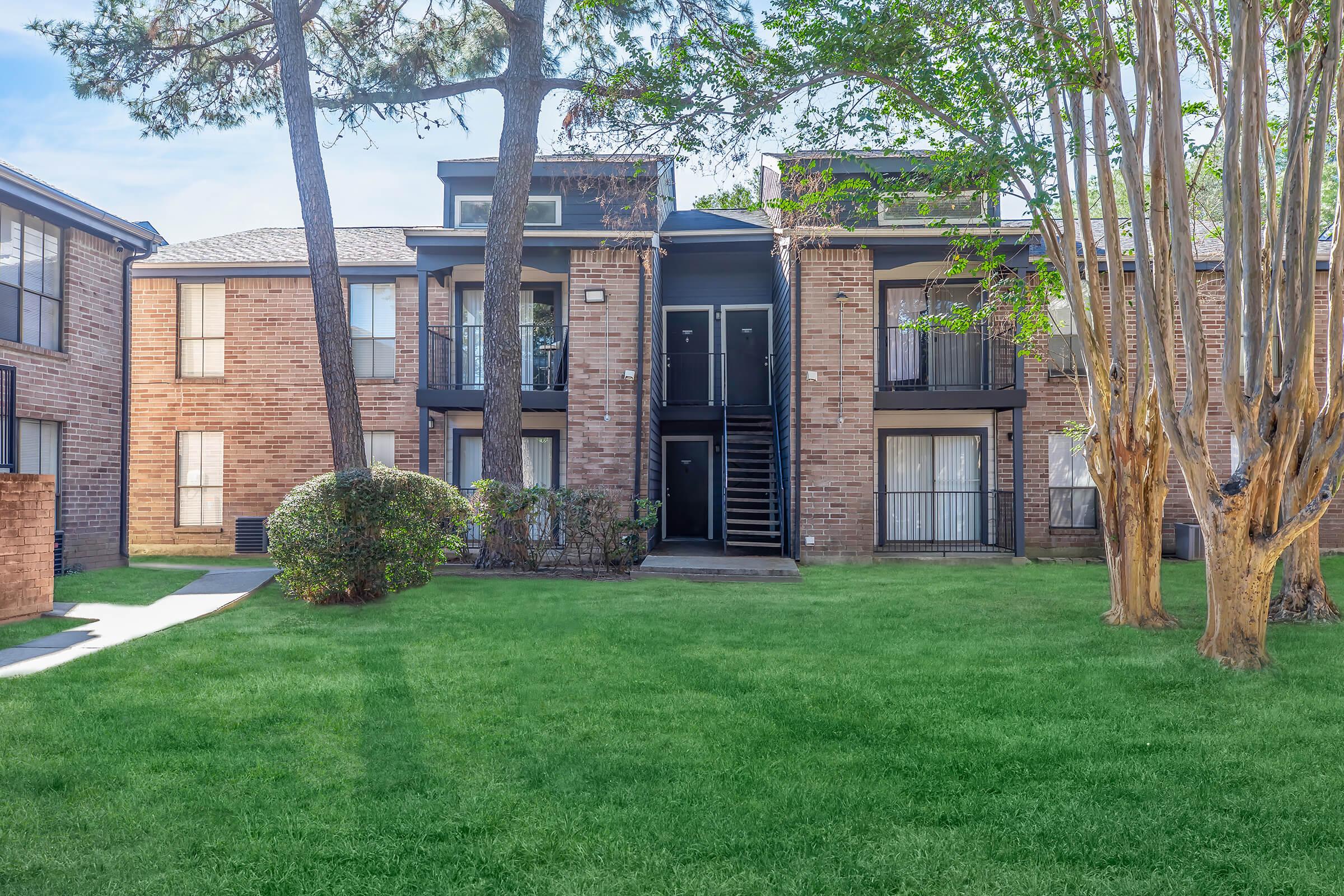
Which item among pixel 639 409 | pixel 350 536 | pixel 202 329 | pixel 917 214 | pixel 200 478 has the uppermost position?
pixel 917 214

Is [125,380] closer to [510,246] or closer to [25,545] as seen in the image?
[25,545]

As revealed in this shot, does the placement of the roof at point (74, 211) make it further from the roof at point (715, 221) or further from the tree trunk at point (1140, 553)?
the tree trunk at point (1140, 553)

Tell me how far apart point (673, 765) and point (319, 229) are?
955cm

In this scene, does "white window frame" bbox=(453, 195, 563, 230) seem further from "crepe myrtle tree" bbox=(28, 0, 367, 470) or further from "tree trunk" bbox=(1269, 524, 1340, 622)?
"tree trunk" bbox=(1269, 524, 1340, 622)

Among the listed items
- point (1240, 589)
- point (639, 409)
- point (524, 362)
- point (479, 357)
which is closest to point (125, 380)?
point (479, 357)

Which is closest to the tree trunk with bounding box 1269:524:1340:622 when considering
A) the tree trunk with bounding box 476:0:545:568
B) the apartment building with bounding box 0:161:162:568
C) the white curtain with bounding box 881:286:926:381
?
A: the white curtain with bounding box 881:286:926:381

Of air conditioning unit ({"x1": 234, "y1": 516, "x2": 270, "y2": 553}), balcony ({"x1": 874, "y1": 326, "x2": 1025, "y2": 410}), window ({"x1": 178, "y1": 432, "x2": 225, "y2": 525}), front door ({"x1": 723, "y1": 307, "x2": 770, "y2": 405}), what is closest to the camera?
balcony ({"x1": 874, "y1": 326, "x2": 1025, "y2": 410})

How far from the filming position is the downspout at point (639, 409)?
1359 cm

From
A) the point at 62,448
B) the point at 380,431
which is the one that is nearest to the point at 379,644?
the point at 62,448

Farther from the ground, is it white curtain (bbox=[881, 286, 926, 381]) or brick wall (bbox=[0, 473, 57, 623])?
white curtain (bbox=[881, 286, 926, 381])

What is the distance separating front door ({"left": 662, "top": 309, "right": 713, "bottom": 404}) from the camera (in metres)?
16.7

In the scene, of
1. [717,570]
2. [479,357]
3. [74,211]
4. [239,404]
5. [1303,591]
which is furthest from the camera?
[239,404]

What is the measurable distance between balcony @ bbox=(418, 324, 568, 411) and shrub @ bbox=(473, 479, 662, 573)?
2831mm

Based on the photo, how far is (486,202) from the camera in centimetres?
1647
